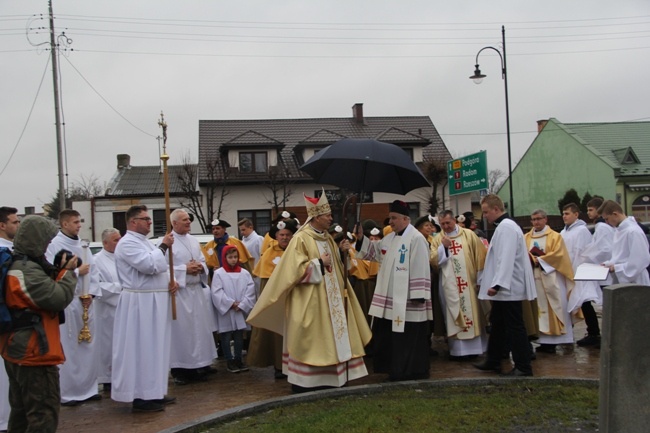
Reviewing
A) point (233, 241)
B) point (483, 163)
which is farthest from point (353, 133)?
point (233, 241)

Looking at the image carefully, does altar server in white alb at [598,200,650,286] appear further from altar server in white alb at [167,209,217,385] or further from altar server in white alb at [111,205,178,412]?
altar server in white alb at [111,205,178,412]

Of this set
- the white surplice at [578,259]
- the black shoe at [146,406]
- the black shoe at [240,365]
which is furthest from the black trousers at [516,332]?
the black shoe at [146,406]

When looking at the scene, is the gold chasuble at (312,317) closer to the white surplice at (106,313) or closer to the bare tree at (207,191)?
the white surplice at (106,313)

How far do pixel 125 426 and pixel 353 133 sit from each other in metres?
33.8

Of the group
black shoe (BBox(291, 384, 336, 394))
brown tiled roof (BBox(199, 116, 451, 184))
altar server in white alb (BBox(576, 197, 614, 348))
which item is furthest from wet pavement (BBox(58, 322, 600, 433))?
brown tiled roof (BBox(199, 116, 451, 184))

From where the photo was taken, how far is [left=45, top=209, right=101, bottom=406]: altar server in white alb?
7.35m

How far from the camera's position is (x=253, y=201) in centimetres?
3575

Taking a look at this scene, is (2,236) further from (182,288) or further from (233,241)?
(233,241)

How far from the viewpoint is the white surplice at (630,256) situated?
864 cm

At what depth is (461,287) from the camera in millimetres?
8719

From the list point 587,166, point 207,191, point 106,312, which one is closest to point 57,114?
point 207,191

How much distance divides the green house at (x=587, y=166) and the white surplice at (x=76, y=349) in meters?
34.0

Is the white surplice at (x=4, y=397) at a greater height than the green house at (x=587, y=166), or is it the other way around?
the green house at (x=587, y=166)

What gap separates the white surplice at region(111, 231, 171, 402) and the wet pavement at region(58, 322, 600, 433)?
12.5 inches
